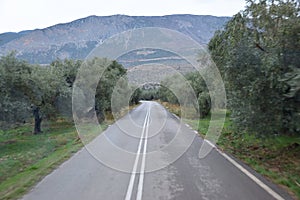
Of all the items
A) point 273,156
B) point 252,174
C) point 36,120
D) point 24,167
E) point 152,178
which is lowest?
point 36,120

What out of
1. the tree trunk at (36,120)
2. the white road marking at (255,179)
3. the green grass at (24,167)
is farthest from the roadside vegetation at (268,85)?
the tree trunk at (36,120)

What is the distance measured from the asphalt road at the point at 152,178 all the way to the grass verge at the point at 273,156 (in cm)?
44

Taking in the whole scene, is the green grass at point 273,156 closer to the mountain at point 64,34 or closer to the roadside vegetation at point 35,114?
the roadside vegetation at point 35,114

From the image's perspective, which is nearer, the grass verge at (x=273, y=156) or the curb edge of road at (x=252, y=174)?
the curb edge of road at (x=252, y=174)

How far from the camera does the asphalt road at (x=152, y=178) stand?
755 cm

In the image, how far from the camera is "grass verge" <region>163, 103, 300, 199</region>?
8891mm

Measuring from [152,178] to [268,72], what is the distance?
5.09 meters

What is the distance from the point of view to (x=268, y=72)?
10.8 metres

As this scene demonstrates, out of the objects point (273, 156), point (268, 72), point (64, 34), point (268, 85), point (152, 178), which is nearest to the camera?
point (152, 178)

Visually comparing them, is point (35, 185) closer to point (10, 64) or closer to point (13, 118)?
point (13, 118)

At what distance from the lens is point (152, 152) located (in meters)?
13.9

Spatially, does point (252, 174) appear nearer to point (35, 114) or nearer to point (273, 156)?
point (273, 156)

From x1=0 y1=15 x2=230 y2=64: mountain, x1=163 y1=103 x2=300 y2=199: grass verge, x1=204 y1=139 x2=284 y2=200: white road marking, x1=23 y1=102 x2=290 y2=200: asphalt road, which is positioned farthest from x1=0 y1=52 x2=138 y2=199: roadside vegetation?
x1=0 y1=15 x2=230 y2=64: mountain

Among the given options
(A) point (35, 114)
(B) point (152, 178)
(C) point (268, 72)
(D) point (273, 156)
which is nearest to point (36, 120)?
(A) point (35, 114)
